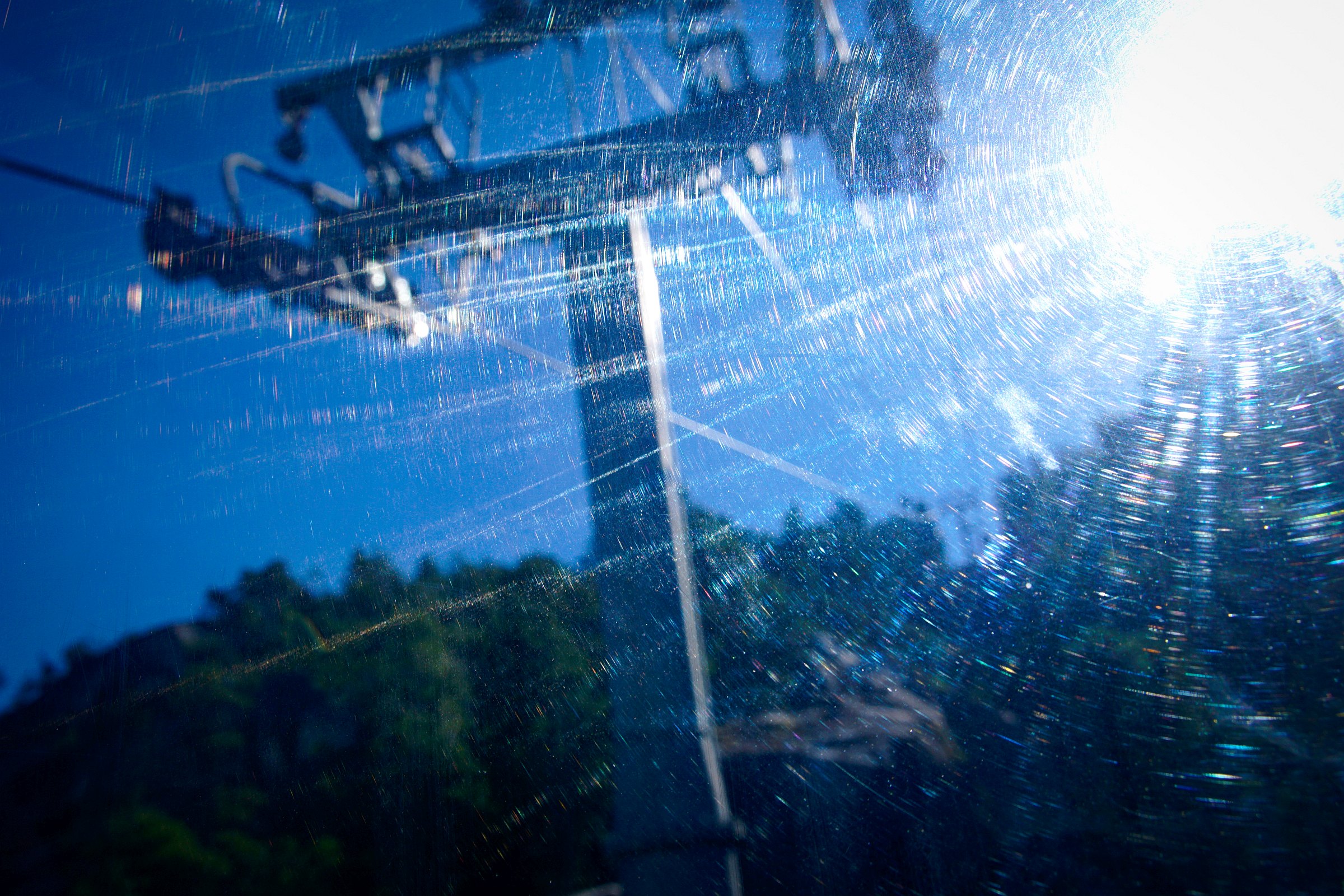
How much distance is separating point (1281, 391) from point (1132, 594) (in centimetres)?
62

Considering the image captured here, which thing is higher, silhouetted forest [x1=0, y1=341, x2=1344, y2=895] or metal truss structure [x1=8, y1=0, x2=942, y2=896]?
metal truss structure [x1=8, y1=0, x2=942, y2=896]

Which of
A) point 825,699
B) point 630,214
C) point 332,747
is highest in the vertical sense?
point 630,214

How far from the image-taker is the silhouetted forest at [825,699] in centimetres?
164

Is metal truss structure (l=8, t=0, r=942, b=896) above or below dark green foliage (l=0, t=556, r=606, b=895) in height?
above

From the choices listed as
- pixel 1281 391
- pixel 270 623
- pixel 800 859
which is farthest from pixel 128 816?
pixel 1281 391

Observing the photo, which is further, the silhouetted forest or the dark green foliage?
the dark green foliage

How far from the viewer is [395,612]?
254cm

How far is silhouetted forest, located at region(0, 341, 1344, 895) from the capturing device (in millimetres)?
1639

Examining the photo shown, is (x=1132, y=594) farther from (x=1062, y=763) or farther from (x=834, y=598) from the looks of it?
(x=834, y=598)

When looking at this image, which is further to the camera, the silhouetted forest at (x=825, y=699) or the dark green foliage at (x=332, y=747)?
the dark green foliage at (x=332, y=747)

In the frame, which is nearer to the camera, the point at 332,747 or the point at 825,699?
the point at 332,747

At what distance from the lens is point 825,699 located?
2385mm

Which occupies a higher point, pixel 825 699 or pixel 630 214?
pixel 630 214

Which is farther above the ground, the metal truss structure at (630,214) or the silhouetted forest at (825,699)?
the metal truss structure at (630,214)
